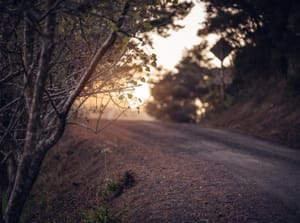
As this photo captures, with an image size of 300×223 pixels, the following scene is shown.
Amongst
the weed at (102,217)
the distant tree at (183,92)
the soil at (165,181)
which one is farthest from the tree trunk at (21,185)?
Answer: the distant tree at (183,92)

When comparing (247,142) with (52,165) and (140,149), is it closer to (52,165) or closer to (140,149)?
(140,149)

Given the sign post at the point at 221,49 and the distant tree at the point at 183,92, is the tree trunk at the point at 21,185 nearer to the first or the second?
the sign post at the point at 221,49

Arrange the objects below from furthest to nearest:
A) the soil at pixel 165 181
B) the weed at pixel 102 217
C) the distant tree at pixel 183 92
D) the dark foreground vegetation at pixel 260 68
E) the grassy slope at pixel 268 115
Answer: the distant tree at pixel 183 92
the dark foreground vegetation at pixel 260 68
the grassy slope at pixel 268 115
the weed at pixel 102 217
the soil at pixel 165 181

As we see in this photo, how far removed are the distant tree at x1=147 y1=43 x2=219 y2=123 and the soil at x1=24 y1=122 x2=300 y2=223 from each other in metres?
27.8

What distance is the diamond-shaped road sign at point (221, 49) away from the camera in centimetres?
2025

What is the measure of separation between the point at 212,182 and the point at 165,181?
1.09 metres

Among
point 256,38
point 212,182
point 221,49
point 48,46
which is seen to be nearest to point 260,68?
point 256,38

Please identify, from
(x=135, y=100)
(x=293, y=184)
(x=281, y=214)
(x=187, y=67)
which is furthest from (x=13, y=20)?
(x=187, y=67)

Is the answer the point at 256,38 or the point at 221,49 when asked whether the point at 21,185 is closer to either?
the point at 256,38

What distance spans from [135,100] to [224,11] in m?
14.4

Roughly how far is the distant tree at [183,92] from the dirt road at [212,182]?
29977mm

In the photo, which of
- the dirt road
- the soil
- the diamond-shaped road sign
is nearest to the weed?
the soil

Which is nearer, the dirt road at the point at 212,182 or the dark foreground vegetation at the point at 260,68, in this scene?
the dirt road at the point at 212,182

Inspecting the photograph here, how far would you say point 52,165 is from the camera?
1342 cm
